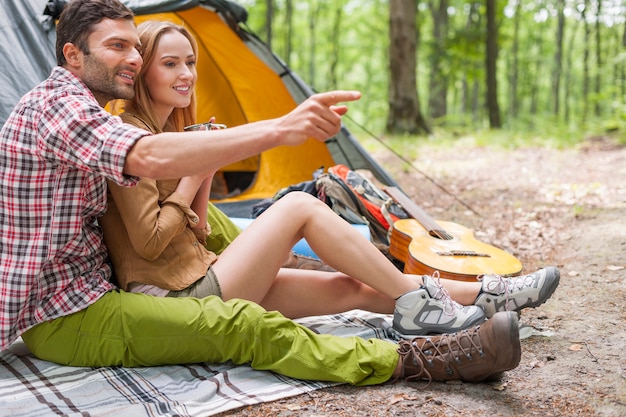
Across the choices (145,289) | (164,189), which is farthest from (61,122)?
(145,289)

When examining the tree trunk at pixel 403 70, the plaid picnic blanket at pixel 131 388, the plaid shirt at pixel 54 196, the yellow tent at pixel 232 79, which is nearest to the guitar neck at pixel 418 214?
the yellow tent at pixel 232 79

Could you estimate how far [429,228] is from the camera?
3.30m

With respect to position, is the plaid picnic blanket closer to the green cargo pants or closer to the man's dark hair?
the green cargo pants

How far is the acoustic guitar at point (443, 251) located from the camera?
2762mm

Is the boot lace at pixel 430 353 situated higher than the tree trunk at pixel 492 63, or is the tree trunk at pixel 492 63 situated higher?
the tree trunk at pixel 492 63

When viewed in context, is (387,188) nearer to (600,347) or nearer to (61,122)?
(600,347)

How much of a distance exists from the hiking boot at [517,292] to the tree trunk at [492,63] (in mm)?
9340

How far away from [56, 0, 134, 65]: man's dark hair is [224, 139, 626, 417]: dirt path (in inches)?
49.2

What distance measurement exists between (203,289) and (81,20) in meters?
0.96

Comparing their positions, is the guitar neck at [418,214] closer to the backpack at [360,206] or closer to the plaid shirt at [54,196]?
the backpack at [360,206]

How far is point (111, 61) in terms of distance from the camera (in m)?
1.93

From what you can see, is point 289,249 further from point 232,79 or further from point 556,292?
point 232,79

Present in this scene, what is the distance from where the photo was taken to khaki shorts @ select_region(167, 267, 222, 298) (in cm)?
212

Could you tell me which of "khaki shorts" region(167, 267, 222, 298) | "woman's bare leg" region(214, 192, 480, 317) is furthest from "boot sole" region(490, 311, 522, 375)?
"khaki shorts" region(167, 267, 222, 298)
